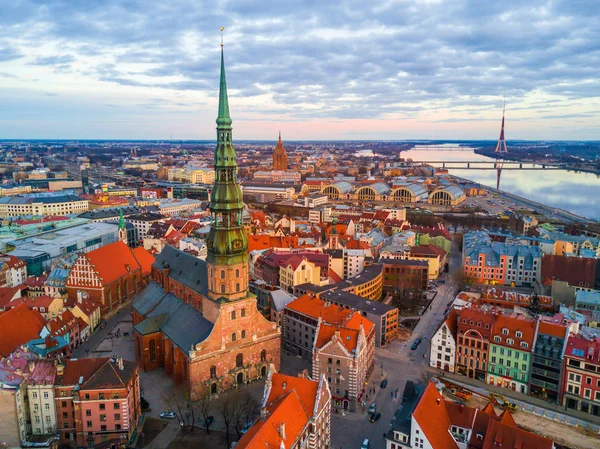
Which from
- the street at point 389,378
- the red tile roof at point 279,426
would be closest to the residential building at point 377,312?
the street at point 389,378

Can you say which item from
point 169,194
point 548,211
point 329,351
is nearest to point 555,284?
point 329,351

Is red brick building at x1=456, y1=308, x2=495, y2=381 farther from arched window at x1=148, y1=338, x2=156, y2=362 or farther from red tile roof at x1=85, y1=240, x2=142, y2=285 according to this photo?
red tile roof at x1=85, y1=240, x2=142, y2=285

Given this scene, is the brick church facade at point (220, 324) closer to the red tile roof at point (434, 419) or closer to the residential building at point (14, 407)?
the residential building at point (14, 407)

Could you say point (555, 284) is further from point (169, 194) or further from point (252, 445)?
point (169, 194)

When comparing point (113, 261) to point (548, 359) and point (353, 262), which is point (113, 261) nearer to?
point (353, 262)

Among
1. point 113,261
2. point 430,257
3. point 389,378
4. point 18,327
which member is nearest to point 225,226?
point 389,378

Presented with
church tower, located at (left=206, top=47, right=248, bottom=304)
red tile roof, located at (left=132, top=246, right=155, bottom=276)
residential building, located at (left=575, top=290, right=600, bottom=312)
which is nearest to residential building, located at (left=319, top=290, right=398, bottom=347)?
church tower, located at (left=206, top=47, right=248, bottom=304)
